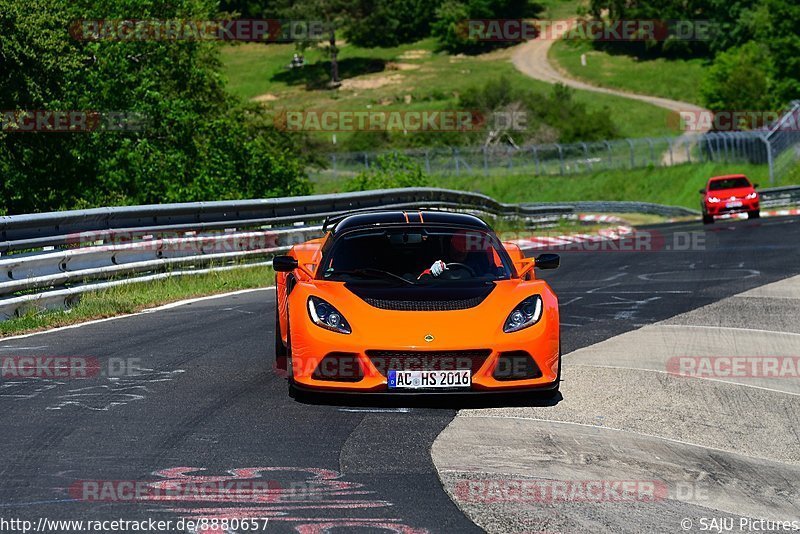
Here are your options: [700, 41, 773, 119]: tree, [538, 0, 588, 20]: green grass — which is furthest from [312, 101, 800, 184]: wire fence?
[538, 0, 588, 20]: green grass

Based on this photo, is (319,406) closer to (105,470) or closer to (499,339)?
(499,339)

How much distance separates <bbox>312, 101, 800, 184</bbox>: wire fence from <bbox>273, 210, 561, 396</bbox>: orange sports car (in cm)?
5088

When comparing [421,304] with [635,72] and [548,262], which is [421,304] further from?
[635,72]

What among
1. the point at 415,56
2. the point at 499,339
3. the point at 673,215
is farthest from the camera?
the point at 415,56

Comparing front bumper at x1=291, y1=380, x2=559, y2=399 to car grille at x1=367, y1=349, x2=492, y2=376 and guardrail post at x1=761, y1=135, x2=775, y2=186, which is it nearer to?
car grille at x1=367, y1=349, x2=492, y2=376

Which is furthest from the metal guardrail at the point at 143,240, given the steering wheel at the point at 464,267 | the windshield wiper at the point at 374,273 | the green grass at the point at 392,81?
the green grass at the point at 392,81

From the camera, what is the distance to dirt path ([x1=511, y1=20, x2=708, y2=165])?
345ft

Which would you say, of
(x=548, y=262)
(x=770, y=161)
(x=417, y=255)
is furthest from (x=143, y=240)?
(x=770, y=161)

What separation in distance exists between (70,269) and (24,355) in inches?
147

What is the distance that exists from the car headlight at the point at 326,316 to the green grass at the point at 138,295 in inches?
195

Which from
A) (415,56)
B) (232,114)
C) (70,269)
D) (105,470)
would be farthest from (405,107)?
(105,470)

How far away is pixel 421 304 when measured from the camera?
8.92 m

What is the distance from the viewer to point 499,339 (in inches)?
341

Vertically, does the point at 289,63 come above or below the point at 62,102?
below
